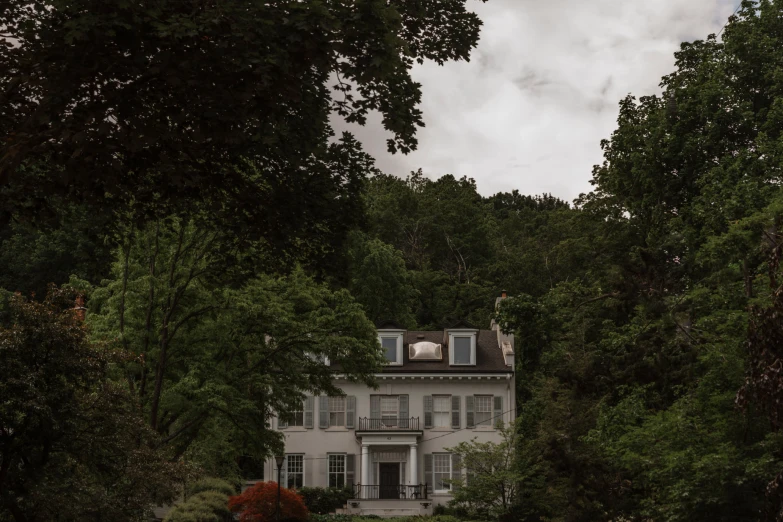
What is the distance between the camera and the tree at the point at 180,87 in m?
8.82

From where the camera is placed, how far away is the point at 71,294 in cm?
2092

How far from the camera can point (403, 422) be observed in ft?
168

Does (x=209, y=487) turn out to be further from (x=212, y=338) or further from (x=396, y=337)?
(x=396, y=337)

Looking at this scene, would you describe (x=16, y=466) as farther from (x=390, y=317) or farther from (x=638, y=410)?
(x=390, y=317)

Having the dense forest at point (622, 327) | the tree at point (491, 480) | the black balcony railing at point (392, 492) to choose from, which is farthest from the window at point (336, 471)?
the dense forest at point (622, 327)

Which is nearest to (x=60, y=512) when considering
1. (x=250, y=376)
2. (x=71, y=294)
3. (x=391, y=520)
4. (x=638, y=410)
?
(x=71, y=294)

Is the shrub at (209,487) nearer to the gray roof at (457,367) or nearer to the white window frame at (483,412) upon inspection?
the gray roof at (457,367)

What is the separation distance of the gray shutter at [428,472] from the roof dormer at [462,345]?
4618 millimetres

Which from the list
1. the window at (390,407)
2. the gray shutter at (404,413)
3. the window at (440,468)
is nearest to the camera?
the window at (440,468)

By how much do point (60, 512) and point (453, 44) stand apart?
11.3 m

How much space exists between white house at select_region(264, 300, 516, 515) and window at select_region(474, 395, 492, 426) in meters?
0.05

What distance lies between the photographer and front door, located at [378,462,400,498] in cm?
5031

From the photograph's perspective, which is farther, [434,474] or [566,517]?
[434,474]

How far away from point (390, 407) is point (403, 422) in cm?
99
